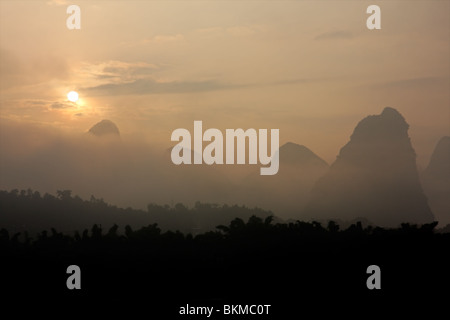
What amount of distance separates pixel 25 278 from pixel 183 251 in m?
Result: 3.60

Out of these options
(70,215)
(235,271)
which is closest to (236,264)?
(235,271)

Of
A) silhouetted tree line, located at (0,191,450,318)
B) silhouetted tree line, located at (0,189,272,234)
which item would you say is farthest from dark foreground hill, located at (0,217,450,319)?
silhouetted tree line, located at (0,189,272,234)

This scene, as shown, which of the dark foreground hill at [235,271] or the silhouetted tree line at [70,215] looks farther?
the silhouetted tree line at [70,215]

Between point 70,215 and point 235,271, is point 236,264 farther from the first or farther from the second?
point 70,215

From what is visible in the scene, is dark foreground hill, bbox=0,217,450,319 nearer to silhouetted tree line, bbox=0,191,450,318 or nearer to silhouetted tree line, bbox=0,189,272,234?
silhouetted tree line, bbox=0,191,450,318

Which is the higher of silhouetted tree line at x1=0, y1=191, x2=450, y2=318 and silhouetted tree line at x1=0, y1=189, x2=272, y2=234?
silhouetted tree line at x1=0, y1=189, x2=272, y2=234

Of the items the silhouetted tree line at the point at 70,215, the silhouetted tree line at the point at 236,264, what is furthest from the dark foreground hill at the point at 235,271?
the silhouetted tree line at the point at 70,215

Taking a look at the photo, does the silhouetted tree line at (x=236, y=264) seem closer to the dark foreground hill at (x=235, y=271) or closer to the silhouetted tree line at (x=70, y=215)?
the dark foreground hill at (x=235, y=271)

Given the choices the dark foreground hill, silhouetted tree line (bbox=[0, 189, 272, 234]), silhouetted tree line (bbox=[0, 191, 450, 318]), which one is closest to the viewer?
the dark foreground hill

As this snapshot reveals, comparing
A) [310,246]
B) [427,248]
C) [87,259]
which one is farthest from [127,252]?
[427,248]

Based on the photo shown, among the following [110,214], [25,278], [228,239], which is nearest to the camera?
[25,278]

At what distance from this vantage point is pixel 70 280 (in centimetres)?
1424
